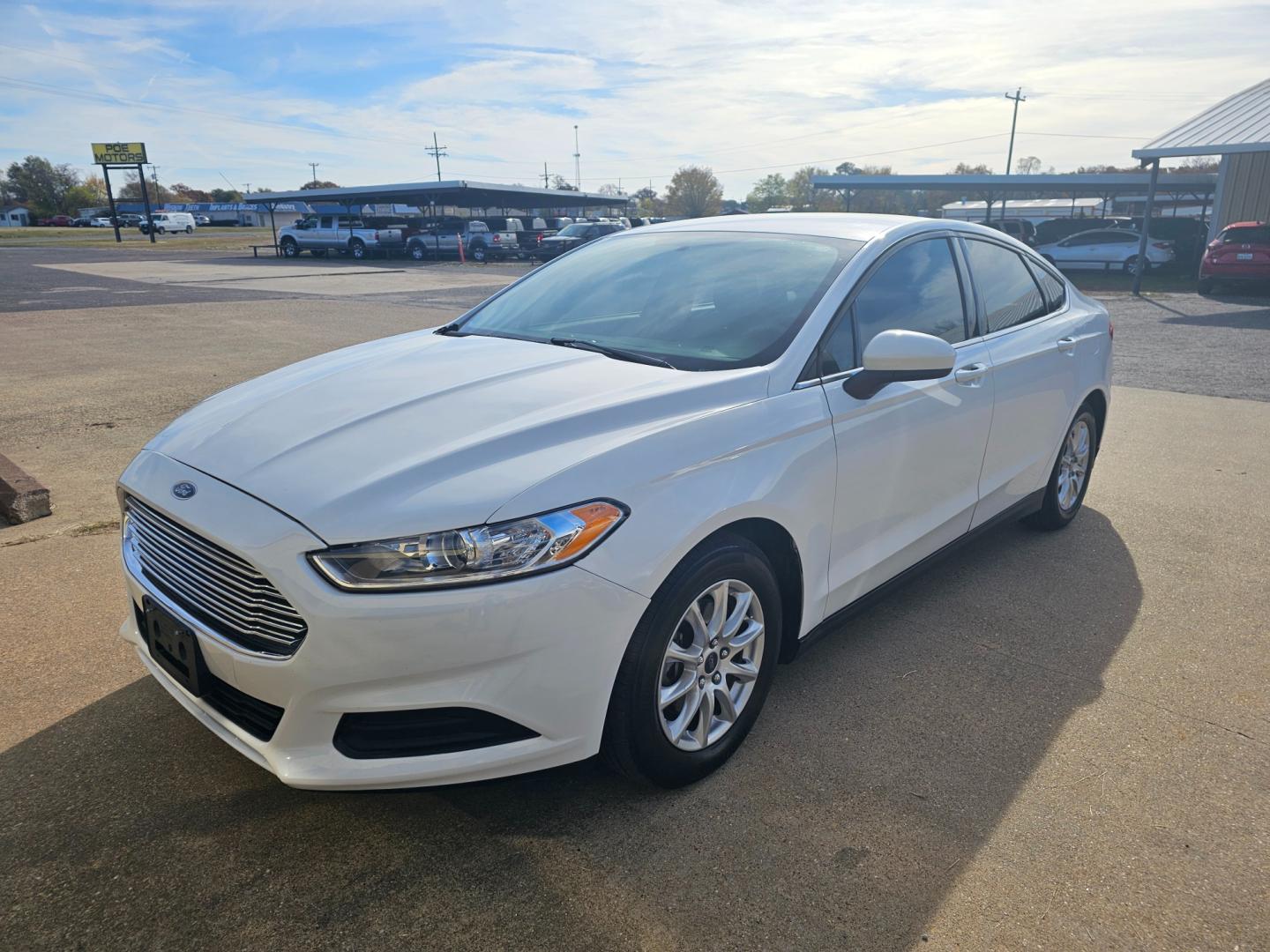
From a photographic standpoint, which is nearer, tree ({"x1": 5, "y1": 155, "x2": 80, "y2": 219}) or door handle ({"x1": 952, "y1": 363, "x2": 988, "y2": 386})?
door handle ({"x1": 952, "y1": 363, "x2": 988, "y2": 386})

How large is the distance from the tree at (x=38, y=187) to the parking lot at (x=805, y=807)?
418 ft

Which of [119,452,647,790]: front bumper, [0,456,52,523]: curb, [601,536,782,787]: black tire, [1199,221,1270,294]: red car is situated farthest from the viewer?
[1199,221,1270,294]: red car

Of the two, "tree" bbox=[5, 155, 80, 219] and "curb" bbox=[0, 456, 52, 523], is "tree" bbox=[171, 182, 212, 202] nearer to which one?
"tree" bbox=[5, 155, 80, 219]

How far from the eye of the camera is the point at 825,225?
12.2ft

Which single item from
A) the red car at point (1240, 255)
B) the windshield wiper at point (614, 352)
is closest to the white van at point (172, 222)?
the red car at point (1240, 255)

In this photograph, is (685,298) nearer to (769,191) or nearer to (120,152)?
(120,152)

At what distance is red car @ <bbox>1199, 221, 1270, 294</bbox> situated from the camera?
18.1 metres

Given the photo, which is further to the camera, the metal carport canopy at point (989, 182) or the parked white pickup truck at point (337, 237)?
the metal carport canopy at point (989, 182)

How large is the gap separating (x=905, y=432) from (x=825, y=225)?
101cm

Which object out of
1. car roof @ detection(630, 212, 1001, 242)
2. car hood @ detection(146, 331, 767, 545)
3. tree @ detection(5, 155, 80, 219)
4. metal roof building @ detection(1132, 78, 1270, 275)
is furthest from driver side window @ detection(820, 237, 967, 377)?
tree @ detection(5, 155, 80, 219)

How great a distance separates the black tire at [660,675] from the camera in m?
2.36

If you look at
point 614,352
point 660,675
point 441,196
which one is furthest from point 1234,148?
point 441,196

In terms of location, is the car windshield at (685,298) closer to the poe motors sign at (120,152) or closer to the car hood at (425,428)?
the car hood at (425,428)

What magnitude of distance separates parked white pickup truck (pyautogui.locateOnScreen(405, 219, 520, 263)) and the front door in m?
34.5
